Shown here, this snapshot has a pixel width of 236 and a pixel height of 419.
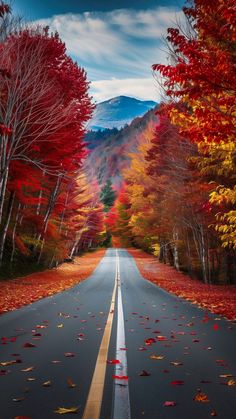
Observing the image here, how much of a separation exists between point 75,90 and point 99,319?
12.3 m

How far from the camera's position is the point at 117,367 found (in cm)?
551

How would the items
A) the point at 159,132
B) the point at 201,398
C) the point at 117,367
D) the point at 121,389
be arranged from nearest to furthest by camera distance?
the point at 201,398 < the point at 121,389 < the point at 117,367 < the point at 159,132

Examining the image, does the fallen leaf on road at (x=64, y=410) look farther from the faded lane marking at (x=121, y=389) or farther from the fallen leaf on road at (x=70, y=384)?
the fallen leaf on road at (x=70, y=384)

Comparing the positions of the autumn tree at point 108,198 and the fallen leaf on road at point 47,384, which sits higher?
the autumn tree at point 108,198

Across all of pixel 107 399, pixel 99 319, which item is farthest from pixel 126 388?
pixel 99 319

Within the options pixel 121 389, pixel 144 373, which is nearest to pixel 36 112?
pixel 144 373

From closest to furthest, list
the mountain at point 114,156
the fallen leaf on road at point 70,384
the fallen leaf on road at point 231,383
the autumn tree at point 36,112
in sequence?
1. the fallen leaf on road at point 70,384
2. the fallen leaf on road at point 231,383
3. the autumn tree at point 36,112
4. the mountain at point 114,156

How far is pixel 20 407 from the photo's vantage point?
396cm

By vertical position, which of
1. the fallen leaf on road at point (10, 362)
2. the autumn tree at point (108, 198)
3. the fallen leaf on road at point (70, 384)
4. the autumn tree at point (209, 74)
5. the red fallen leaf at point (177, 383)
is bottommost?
the red fallen leaf at point (177, 383)

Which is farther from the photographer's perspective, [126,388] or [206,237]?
[206,237]

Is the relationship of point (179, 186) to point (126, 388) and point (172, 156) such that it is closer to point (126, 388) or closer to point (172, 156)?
point (172, 156)

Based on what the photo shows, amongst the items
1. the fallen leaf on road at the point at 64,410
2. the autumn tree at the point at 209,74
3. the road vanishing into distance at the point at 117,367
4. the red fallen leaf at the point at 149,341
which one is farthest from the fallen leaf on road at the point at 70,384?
the autumn tree at the point at 209,74

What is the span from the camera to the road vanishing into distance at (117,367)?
398cm

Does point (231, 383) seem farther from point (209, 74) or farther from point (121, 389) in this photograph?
point (209, 74)
